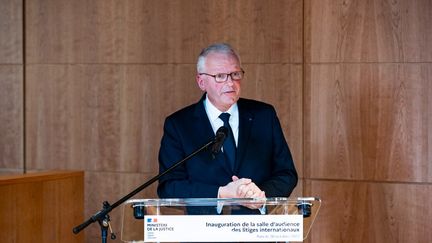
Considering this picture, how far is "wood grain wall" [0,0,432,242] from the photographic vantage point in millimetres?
5238

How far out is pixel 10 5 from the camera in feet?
20.3

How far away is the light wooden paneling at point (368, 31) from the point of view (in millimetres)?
5168

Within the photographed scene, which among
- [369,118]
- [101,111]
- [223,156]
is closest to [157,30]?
[101,111]

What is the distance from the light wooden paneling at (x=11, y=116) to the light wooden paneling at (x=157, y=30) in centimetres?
23

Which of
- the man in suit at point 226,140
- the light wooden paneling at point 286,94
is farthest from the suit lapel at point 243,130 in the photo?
the light wooden paneling at point 286,94

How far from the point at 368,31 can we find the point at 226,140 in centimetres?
194

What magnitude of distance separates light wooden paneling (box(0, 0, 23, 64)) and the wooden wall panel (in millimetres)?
176

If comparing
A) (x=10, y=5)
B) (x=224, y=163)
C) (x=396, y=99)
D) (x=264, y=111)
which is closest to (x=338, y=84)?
(x=396, y=99)

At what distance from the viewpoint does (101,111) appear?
236 inches

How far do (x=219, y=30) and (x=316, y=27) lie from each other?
748 mm

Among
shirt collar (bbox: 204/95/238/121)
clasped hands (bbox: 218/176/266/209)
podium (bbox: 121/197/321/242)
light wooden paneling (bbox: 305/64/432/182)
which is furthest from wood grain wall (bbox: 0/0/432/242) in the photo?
podium (bbox: 121/197/321/242)

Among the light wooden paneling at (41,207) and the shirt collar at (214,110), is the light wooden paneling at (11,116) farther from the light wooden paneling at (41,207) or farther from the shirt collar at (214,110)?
the shirt collar at (214,110)

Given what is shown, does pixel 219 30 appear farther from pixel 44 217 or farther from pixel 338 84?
pixel 44 217

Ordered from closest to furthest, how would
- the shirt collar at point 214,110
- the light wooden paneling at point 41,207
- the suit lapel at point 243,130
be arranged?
the suit lapel at point 243,130 → the shirt collar at point 214,110 → the light wooden paneling at point 41,207
